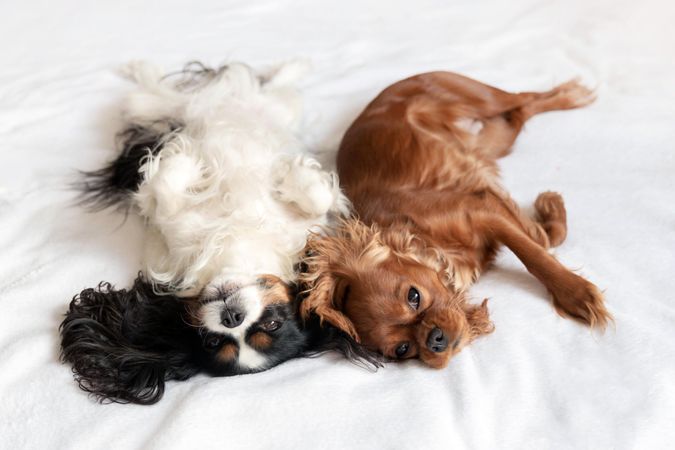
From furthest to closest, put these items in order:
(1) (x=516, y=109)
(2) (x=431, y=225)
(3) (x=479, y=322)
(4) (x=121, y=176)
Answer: (1) (x=516, y=109)
(4) (x=121, y=176)
(2) (x=431, y=225)
(3) (x=479, y=322)

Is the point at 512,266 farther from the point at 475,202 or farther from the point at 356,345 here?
the point at 356,345

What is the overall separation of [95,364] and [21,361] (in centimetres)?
21

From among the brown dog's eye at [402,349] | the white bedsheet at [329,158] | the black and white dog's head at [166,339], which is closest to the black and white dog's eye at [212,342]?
the black and white dog's head at [166,339]

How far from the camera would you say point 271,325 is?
1872mm

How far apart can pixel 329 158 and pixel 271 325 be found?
1042mm

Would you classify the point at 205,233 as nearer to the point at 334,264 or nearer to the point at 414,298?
the point at 334,264

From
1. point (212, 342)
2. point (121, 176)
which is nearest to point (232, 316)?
point (212, 342)

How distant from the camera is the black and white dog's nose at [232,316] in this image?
182 centimetres

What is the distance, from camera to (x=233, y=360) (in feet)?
6.01

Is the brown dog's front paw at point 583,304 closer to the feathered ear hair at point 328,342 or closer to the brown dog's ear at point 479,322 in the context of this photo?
the brown dog's ear at point 479,322

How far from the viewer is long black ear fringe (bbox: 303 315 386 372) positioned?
185 centimetres

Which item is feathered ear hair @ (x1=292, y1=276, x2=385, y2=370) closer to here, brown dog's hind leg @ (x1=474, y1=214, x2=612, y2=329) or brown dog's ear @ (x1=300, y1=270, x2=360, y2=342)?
brown dog's ear @ (x1=300, y1=270, x2=360, y2=342)

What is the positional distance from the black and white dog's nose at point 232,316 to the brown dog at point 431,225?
0.72ft

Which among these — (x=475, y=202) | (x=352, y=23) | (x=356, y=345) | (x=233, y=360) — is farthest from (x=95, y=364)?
(x=352, y=23)
